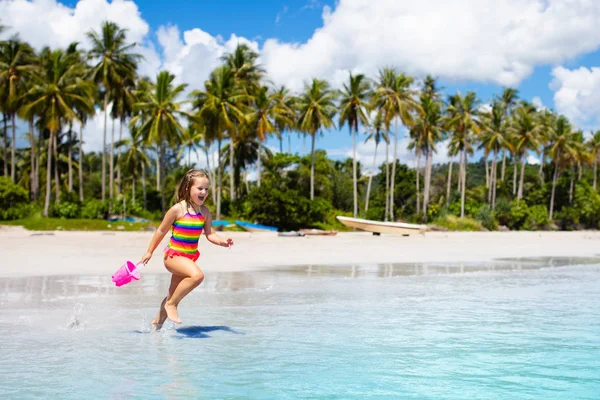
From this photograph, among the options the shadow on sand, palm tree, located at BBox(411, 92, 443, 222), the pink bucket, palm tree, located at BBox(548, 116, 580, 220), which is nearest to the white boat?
palm tree, located at BBox(411, 92, 443, 222)

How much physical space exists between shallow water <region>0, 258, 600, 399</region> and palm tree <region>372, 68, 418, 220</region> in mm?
38288

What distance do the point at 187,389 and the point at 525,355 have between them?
2958 millimetres

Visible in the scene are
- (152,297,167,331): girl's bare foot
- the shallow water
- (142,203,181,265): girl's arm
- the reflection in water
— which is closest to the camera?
the shallow water

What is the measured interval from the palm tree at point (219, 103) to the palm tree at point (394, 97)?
37.7 feet

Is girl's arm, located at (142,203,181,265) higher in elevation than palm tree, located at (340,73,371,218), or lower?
lower

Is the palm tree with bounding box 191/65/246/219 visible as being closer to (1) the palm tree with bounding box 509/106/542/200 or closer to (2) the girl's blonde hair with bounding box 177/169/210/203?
(1) the palm tree with bounding box 509/106/542/200

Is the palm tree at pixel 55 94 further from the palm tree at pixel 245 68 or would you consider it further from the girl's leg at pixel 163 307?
the girl's leg at pixel 163 307

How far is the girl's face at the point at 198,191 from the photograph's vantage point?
5859mm

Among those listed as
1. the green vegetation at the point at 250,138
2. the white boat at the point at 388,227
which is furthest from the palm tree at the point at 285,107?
the white boat at the point at 388,227

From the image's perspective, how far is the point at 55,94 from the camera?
3853 cm

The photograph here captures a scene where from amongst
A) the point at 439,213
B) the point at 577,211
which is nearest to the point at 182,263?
the point at 439,213

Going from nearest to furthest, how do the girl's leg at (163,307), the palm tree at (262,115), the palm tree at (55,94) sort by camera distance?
the girl's leg at (163,307), the palm tree at (55,94), the palm tree at (262,115)

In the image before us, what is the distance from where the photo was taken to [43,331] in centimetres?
636

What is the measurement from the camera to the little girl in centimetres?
586
